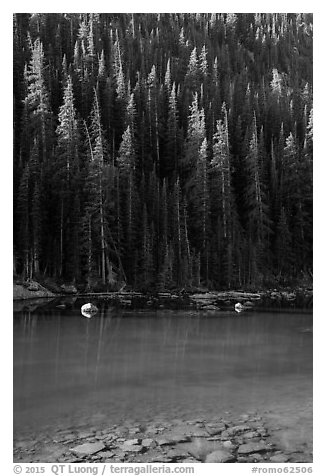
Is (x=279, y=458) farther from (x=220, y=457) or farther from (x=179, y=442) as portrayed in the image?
(x=179, y=442)

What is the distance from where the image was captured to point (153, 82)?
9.44 metres

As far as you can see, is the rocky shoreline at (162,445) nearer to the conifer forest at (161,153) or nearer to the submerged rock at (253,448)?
the submerged rock at (253,448)

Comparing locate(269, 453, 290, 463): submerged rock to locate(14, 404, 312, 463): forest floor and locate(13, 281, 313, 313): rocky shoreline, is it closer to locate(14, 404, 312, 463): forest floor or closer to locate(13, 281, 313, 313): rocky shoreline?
locate(14, 404, 312, 463): forest floor

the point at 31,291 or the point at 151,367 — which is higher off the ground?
the point at 31,291

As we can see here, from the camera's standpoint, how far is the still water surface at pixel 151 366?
438cm

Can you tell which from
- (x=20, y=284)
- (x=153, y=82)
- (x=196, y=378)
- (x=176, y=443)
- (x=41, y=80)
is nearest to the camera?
(x=176, y=443)

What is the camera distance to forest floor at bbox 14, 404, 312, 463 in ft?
11.9

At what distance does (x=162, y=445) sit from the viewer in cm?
370

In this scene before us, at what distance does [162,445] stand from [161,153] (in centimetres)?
608
